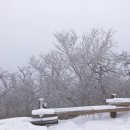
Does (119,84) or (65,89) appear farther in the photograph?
(65,89)

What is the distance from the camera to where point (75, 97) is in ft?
68.1

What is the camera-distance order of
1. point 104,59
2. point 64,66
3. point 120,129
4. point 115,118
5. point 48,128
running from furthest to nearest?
point 64,66
point 104,59
point 115,118
point 48,128
point 120,129

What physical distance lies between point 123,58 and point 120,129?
58.7ft

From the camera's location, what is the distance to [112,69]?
23281 millimetres

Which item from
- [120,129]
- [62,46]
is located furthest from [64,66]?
[120,129]

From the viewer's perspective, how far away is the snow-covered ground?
6980 mm

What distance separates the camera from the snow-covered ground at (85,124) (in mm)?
6980

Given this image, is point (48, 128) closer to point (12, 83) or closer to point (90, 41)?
point (90, 41)

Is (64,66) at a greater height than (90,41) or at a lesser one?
lesser

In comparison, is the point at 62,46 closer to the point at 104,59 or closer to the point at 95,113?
the point at 104,59

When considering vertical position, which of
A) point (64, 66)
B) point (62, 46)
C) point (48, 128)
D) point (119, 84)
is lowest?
point (48, 128)

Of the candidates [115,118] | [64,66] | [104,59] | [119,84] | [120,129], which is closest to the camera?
[120,129]

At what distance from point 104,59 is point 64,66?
13.2 ft

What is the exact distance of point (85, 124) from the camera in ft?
25.3
